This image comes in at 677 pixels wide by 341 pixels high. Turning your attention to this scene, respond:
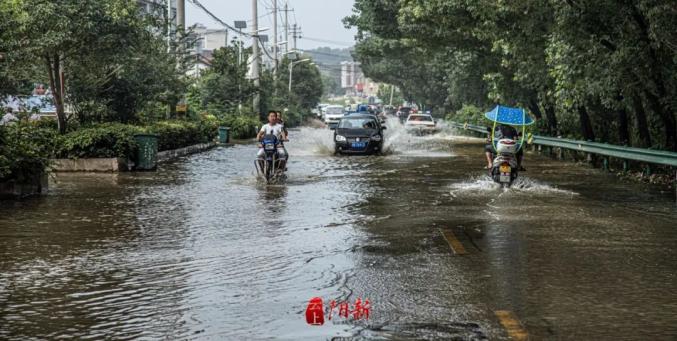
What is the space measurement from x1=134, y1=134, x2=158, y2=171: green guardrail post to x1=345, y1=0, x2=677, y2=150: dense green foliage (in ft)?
31.6

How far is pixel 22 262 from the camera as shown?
1004cm

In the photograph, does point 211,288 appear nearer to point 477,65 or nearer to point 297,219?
point 297,219

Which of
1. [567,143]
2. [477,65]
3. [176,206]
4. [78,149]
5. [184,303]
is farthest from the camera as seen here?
[477,65]

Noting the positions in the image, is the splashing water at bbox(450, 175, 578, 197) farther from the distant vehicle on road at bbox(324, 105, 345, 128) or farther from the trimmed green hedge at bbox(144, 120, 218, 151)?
the distant vehicle on road at bbox(324, 105, 345, 128)

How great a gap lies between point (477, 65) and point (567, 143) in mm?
17229

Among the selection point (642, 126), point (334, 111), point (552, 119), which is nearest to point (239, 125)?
point (552, 119)

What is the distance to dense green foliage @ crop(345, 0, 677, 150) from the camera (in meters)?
20.7

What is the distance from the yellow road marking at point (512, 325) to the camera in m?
6.52

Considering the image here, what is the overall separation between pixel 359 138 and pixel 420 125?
2602 cm

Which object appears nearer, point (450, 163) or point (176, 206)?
point (176, 206)

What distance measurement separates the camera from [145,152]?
82.0 feet

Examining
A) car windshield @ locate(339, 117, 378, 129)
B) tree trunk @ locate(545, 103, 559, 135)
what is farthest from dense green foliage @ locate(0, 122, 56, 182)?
tree trunk @ locate(545, 103, 559, 135)

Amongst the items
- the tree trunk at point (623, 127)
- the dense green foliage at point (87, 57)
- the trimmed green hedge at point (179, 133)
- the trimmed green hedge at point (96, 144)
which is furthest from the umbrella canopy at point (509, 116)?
the trimmed green hedge at point (179, 133)

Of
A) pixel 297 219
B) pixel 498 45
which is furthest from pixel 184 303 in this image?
pixel 498 45
